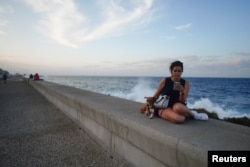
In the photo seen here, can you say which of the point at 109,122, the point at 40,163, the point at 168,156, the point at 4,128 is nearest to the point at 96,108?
the point at 109,122

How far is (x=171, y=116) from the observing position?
3773 mm

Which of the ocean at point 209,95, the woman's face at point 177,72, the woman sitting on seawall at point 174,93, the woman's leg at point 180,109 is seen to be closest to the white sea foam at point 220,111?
the ocean at point 209,95

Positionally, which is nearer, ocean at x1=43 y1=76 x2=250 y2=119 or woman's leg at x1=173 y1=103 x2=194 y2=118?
woman's leg at x1=173 y1=103 x2=194 y2=118

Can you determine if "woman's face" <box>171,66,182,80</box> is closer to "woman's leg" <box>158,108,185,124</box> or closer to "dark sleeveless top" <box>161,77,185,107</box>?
"dark sleeveless top" <box>161,77,185,107</box>

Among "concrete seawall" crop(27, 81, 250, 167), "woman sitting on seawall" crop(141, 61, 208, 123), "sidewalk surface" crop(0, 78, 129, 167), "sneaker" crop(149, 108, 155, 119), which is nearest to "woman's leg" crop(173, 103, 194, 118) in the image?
"woman sitting on seawall" crop(141, 61, 208, 123)

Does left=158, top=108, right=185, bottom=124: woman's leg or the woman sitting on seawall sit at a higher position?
the woman sitting on seawall

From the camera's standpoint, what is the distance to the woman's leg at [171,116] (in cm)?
365

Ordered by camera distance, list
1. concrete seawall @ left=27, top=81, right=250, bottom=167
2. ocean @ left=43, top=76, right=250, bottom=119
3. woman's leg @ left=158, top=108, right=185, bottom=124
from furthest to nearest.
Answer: ocean @ left=43, top=76, right=250, bottom=119, woman's leg @ left=158, top=108, right=185, bottom=124, concrete seawall @ left=27, top=81, right=250, bottom=167

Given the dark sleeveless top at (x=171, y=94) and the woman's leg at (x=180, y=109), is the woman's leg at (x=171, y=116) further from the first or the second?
the dark sleeveless top at (x=171, y=94)

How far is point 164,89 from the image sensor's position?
13.6 ft

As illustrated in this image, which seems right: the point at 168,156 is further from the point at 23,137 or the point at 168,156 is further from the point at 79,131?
the point at 23,137

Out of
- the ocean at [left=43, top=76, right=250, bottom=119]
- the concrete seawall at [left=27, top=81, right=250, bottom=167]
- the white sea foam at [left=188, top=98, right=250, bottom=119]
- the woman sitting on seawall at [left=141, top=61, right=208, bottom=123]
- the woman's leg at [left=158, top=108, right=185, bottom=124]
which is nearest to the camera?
the concrete seawall at [left=27, top=81, right=250, bottom=167]

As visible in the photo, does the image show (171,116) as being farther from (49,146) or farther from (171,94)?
(49,146)

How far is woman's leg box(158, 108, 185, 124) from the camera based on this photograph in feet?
12.0
